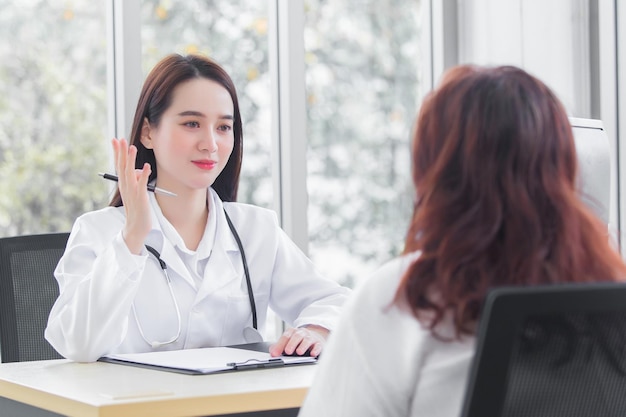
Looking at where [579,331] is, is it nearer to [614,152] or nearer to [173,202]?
[173,202]

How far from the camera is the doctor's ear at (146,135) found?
2.36 m

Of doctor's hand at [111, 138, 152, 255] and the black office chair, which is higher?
doctor's hand at [111, 138, 152, 255]

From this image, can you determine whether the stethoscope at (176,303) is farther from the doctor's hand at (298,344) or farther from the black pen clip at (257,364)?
the black pen clip at (257,364)

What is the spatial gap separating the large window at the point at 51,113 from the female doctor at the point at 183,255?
0.73 m

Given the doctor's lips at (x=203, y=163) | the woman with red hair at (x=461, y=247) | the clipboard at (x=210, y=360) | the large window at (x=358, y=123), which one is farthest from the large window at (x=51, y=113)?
the woman with red hair at (x=461, y=247)

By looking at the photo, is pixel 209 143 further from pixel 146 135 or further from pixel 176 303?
pixel 176 303

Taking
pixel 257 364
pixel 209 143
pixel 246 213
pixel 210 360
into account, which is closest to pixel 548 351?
pixel 257 364

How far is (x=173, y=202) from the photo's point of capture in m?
2.28

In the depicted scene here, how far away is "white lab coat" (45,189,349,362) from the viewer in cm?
193

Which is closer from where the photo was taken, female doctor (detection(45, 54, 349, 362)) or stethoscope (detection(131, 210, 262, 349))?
female doctor (detection(45, 54, 349, 362))

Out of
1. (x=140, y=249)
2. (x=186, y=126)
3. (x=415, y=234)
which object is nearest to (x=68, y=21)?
(x=186, y=126)

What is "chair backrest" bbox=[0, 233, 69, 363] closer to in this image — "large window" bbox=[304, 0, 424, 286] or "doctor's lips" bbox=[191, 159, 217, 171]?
"doctor's lips" bbox=[191, 159, 217, 171]

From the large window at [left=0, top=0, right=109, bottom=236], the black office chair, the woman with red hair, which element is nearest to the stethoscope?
the large window at [left=0, top=0, right=109, bottom=236]

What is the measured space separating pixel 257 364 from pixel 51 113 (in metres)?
1.61
